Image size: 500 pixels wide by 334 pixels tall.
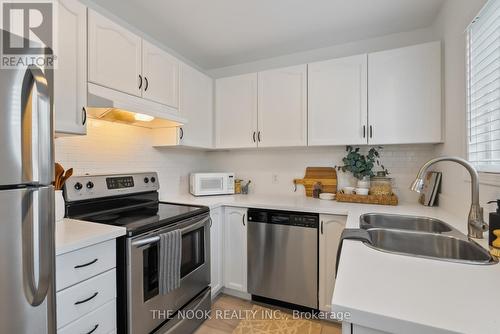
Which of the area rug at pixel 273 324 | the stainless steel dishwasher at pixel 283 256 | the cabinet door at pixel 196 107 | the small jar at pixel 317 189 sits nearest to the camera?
the area rug at pixel 273 324

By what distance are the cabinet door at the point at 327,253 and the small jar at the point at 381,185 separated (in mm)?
561

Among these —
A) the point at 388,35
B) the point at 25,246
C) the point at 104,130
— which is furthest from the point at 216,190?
the point at 388,35

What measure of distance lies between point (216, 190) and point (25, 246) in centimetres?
184

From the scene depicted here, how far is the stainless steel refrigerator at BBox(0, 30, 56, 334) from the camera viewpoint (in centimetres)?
73

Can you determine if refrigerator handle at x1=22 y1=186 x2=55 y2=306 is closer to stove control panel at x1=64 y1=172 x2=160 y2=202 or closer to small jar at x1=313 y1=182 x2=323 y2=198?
stove control panel at x1=64 y1=172 x2=160 y2=202

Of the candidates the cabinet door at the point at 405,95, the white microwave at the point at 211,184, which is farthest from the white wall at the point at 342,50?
the white microwave at the point at 211,184

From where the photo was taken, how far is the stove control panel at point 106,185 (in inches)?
59.3

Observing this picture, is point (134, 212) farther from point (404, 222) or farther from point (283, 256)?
point (404, 222)

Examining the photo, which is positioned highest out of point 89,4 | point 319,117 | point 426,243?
point 89,4

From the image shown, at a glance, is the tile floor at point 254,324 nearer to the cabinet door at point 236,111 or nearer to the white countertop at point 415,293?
the white countertop at point 415,293

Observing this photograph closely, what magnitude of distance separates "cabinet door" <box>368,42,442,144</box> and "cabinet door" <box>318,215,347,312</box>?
0.78m

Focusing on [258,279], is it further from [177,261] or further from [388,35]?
[388,35]

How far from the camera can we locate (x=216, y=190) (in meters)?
2.57

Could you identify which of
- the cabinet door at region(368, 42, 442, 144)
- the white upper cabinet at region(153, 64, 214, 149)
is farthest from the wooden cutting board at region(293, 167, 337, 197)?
the white upper cabinet at region(153, 64, 214, 149)
